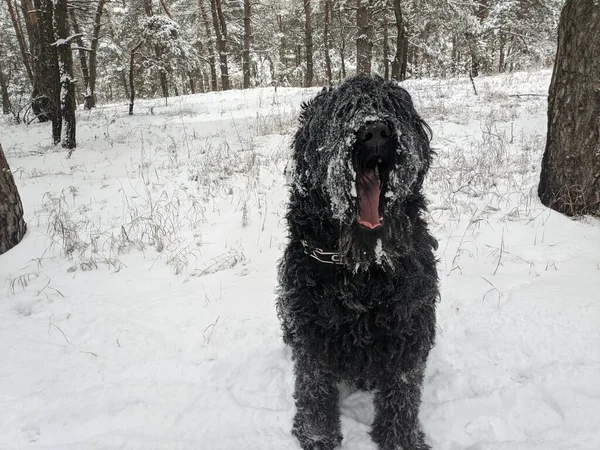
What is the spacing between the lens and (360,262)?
1.82 metres

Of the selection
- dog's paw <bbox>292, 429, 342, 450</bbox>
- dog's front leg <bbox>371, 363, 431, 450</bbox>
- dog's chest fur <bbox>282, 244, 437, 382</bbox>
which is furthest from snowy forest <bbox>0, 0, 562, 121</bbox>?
dog's front leg <bbox>371, 363, 431, 450</bbox>

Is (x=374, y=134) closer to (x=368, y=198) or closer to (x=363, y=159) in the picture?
(x=363, y=159)

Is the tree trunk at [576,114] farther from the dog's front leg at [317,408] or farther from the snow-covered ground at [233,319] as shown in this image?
the dog's front leg at [317,408]

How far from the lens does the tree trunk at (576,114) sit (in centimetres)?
367

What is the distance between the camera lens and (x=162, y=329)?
A: 10.4 ft

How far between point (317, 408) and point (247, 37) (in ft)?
74.3

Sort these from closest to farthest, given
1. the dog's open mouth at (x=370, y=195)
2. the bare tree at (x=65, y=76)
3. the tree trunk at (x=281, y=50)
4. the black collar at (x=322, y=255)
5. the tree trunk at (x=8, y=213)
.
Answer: the dog's open mouth at (x=370, y=195), the black collar at (x=322, y=255), the tree trunk at (x=8, y=213), the bare tree at (x=65, y=76), the tree trunk at (x=281, y=50)

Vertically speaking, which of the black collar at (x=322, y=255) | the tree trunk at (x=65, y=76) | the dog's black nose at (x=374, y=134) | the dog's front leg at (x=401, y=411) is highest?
the tree trunk at (x=65, y=76)

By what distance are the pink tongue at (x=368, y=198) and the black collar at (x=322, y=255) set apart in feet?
0.85

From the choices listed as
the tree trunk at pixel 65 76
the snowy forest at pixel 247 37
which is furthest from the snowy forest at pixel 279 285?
the snowy forest at pixel 247 37

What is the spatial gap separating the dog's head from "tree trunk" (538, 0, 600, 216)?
118 inches

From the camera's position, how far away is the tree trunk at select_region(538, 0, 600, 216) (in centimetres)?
367

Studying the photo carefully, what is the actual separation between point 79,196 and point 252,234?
3.32m

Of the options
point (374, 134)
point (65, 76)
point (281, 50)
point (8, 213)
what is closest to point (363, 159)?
point (374, 134)
